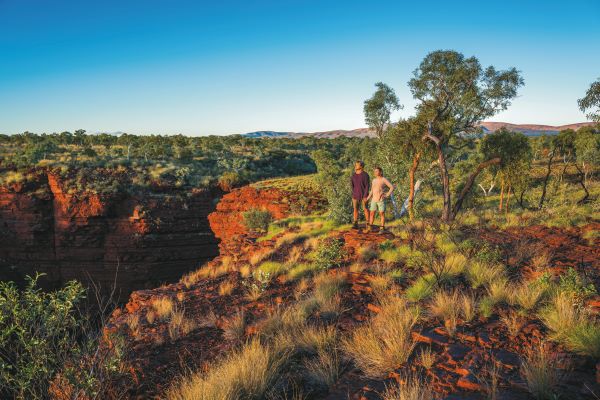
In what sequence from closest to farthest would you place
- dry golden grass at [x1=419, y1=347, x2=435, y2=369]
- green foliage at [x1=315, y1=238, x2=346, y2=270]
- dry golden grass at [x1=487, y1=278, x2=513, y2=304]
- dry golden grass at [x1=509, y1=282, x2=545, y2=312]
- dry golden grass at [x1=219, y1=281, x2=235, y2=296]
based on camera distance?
dry golden grass at [x1=419, y1=347, x2=435, y2=369], dry golden grass at [x1=509, y1=282, x2=545, y2=312], dry golden grass at [x1=487, y1=278, x2=513, y2=304], dry golden grass at [x1=219, y1=281, x2=235, y2=296], green foliage at [x1=315, y1=238, x2=346, y2=270]

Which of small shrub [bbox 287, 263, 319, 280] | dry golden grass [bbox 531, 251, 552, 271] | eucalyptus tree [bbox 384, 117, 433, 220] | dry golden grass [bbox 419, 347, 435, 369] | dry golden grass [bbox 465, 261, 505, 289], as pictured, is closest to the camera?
dry golden grass [bbox 419, 347, 435, 369]

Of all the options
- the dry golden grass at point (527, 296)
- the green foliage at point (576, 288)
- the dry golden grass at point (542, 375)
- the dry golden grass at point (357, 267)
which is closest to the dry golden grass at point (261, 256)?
the dry golden grass at point (357, 267)

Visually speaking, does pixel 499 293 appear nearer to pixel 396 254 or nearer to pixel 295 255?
pixel 396 254

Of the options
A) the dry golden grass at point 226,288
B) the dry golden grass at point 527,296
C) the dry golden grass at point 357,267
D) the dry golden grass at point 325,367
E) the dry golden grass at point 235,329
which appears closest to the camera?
the dry golden grass at point 325,367

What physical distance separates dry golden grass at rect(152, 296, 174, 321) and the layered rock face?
18.4 meters

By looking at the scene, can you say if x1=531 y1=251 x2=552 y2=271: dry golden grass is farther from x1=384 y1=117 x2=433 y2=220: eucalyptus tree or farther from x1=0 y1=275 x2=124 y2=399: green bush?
x1=384 y1=117 x2=433 y2=220: eucalyptus tree

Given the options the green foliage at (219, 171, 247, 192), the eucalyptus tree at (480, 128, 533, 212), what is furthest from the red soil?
the green foliage at (219, 171, 247, 192)

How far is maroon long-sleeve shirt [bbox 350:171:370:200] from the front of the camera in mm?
10258

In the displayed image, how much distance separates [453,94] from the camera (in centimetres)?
1526

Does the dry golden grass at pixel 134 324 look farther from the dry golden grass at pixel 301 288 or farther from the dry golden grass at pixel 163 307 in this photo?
the dry golden grass at pixel 301 288

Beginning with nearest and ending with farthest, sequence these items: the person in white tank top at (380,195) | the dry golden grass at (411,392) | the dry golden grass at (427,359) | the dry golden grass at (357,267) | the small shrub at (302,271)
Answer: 1. the dry golden grass at (411,392)
2. the dry golden grass at (427,359)
3. the dry golden grass at (357,267)
4. the small shrub at (302,271)
5. the person in white tank top at (380,195)

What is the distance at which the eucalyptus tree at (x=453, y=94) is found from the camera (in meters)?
14.7

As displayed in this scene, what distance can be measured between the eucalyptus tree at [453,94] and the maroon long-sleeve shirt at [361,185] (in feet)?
18.1

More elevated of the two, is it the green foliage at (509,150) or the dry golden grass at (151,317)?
the green foliage at (509,150)
